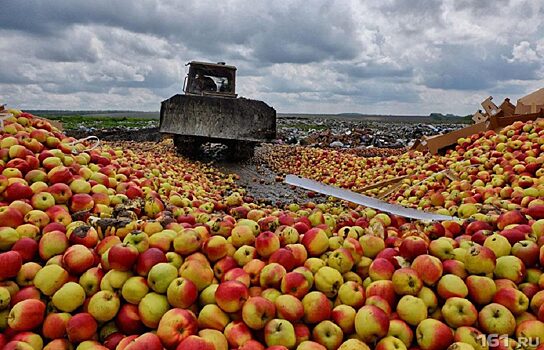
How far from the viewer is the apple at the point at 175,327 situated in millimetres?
1922

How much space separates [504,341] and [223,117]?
34.1 ft

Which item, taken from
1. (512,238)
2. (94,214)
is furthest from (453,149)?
(94,214)

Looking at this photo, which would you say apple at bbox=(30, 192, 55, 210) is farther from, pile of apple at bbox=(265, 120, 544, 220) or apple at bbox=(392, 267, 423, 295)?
pile of apple at bbox=(265, 120, 544, 220)

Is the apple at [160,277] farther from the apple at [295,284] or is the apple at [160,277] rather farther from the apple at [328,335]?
the apple at [328,335]

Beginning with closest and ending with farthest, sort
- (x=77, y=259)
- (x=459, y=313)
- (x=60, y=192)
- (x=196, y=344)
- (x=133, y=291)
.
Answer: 1. (x=196, y=344)
2. (x=459, y=313)
3. (x=133, y=291)
4. (x=77, y=259)
5. (x=60, y=192)

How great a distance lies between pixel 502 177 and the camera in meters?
5.39

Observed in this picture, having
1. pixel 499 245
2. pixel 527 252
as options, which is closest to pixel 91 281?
pixel 499 245

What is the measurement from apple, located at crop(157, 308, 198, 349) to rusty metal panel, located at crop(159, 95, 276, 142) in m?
9.82

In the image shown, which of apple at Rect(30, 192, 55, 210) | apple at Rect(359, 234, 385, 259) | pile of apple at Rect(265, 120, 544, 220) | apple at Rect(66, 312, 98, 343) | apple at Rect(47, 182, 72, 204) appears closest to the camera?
apple at Rect(66, 312, 98, 343)

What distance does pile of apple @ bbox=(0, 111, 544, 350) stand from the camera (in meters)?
1.98

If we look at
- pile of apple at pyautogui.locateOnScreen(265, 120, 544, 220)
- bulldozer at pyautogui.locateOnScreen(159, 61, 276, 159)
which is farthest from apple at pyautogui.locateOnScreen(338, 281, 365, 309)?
bulldozer at pyautogui.locateOnScreen(159, 61, 276, 159)

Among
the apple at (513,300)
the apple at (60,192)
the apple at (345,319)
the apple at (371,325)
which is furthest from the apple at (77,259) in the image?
the apple at (513,300)

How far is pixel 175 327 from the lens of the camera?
76.5 inches

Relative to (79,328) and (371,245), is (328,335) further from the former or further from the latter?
(79,328)
